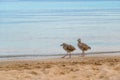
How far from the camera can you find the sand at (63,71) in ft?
38.0

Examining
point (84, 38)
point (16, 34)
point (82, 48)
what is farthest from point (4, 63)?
point (16, 34)

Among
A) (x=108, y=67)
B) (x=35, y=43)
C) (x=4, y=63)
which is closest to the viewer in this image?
(x=108, y=67)

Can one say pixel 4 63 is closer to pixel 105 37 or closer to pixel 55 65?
pixel 55 65

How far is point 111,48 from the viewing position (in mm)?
19062

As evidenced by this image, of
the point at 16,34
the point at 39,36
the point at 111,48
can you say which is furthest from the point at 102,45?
the point at 16,34

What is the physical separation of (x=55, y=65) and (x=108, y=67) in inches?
61.6

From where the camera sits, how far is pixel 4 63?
14.9 meters

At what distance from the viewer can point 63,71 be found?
12.4 m

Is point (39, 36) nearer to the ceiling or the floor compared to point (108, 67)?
nearer to the ceiling

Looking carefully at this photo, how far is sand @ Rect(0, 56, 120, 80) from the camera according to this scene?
11570 mm

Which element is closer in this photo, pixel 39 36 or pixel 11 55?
pixel 11 55

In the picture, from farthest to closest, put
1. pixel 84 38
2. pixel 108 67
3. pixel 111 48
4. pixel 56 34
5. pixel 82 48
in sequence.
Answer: pixel 56 34 < pixel 84 38 < pixel 111 48 < pixel 82 48 < pixel 108 67

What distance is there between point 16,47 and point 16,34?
16.7 feet

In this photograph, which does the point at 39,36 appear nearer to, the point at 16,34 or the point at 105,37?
the point at 16,34
